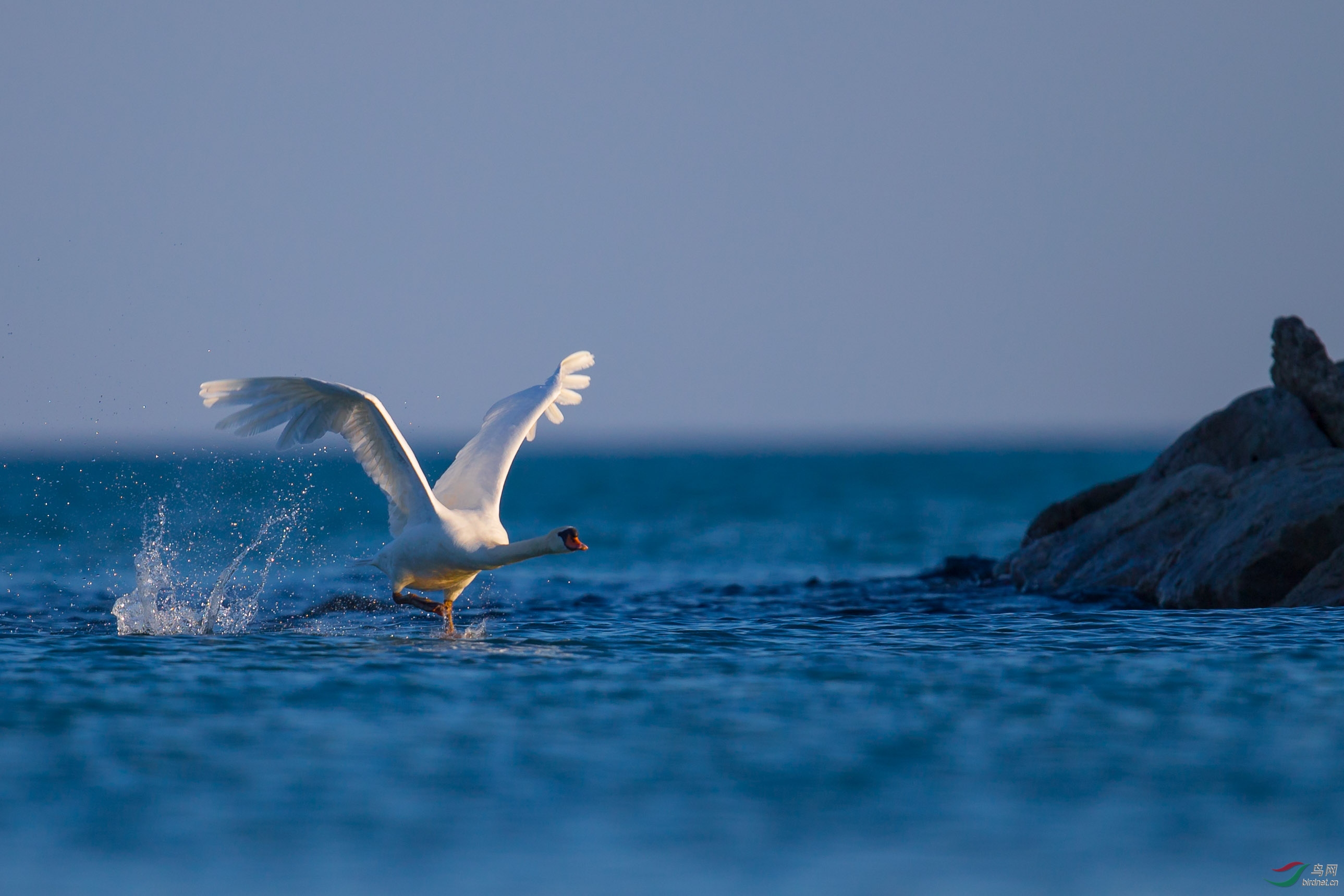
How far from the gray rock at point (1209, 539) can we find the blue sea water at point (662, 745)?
0.80 m

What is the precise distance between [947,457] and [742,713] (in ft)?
462

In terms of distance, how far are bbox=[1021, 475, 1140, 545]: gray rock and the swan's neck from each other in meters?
10.0

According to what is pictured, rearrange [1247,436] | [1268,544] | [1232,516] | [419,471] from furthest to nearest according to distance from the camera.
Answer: [1247,436] → [1232,516] → [1268,544] → [419,471]

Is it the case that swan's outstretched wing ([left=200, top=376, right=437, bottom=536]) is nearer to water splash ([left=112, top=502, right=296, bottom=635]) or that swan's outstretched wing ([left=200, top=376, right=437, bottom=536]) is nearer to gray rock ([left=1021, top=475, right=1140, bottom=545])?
water splash ([left=112, top=502, right=296, bottom=635])

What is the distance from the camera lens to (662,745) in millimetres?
8352

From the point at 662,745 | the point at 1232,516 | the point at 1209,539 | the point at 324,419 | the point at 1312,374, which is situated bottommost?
the point at 662,745

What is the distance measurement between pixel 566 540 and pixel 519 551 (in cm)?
61

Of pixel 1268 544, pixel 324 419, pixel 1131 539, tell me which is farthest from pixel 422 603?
pixel 1131 539

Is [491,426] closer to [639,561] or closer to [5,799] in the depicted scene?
[5,799]

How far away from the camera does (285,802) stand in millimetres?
7156

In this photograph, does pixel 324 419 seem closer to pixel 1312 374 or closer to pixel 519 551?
pixel 519 551

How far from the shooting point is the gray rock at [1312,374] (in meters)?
17.2

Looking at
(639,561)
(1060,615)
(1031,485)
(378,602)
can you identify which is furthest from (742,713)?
(1031,485)

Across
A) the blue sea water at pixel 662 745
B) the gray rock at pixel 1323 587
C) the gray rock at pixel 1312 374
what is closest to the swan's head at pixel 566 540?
the blue sea water at pixel 662 745
